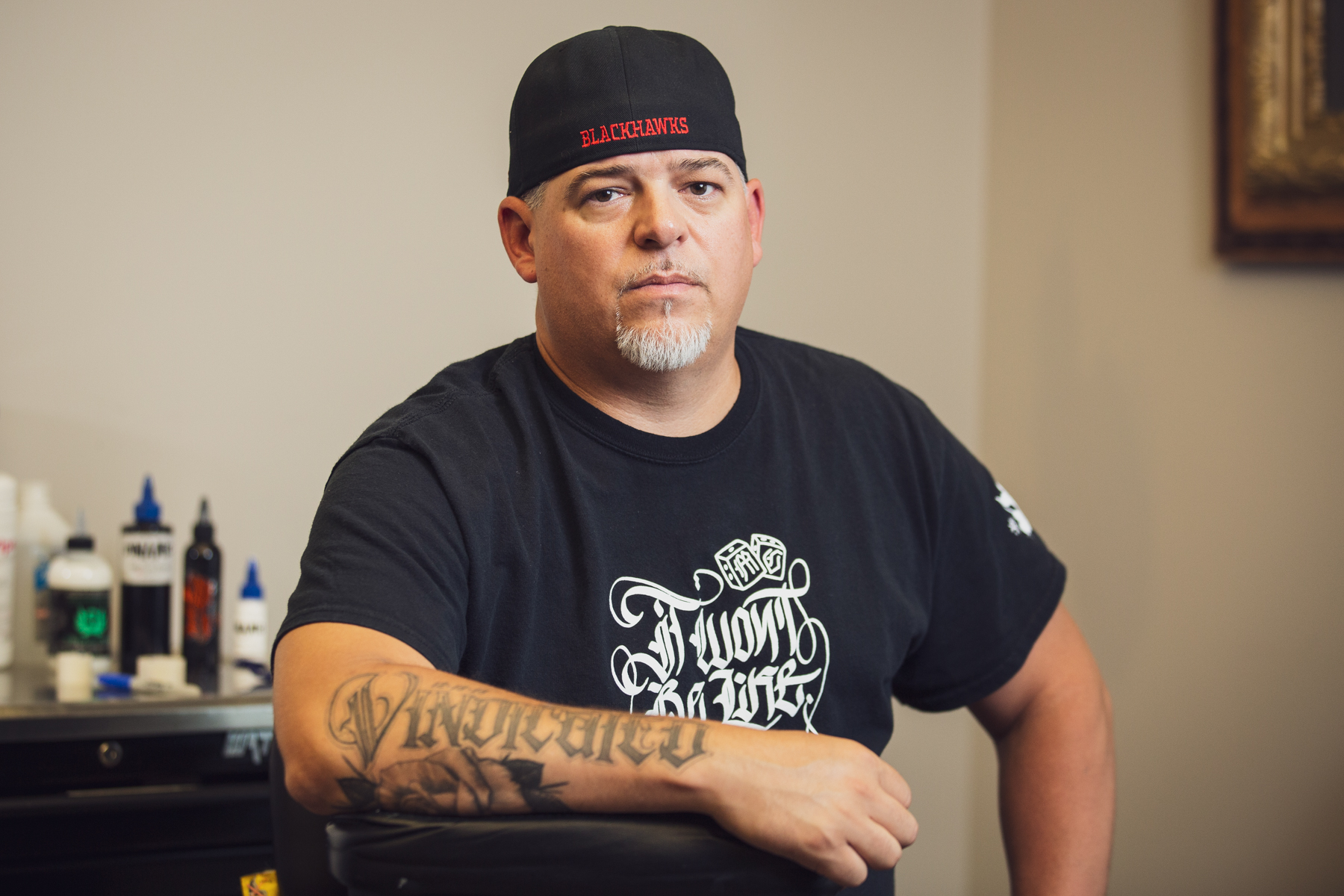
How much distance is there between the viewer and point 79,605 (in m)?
1.57

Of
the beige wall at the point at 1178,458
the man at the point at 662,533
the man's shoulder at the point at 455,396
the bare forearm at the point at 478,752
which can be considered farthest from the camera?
the beige wall at the point at 1178,458

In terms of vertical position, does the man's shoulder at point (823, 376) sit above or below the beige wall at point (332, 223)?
below

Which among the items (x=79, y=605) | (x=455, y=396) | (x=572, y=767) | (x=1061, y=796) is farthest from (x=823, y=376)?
(x=79, y=605)

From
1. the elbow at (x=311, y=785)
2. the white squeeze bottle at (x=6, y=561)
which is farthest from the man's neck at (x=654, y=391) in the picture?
the white squeeze bottle at (x=6, y=561)

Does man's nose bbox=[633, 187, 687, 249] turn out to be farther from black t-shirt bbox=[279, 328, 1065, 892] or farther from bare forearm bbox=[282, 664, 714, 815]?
bare forearm bbox=[282, 664, 714, 815]

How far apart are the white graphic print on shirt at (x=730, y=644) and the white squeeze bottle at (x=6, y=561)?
1.10 metres

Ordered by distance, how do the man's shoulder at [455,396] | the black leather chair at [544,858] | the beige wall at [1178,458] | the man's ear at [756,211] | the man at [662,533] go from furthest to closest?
the beige wall at [1178,458] < the man's ear at [756,211] < the man's shoulder at [455,396] < the man at [662,533] < the black leather chair at [544,858]

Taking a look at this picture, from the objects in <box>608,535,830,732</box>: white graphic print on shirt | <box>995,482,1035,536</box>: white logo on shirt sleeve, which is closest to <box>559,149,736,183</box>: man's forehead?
<box>608,535,830,732</box>: white graphic print on shirt

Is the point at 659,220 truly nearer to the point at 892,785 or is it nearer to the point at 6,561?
the point at 892,785

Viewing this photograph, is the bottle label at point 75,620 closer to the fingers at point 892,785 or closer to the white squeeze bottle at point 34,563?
the white squeeze bottle at point 34,563

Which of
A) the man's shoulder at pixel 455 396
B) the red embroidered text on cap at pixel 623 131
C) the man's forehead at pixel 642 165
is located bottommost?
the man's shoulder at pixel 455 396

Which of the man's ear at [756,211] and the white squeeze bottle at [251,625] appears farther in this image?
the white squeeze bottle at [251,625]

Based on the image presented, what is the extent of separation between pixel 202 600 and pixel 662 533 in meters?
0.97

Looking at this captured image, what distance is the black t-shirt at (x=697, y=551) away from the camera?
2.93ft
